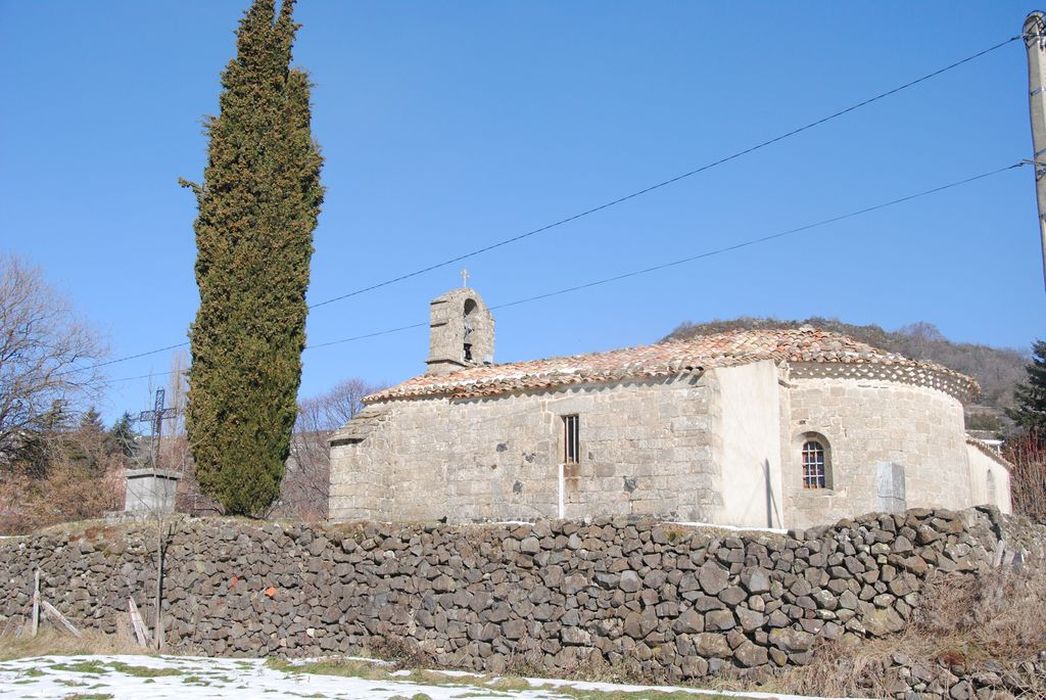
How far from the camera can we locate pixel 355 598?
14.1 metres

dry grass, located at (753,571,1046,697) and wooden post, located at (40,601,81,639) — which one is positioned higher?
dry grass, located at (753,571,1046,697)

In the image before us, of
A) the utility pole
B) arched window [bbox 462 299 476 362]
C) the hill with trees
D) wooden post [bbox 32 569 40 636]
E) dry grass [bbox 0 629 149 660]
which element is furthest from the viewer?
the hill with trees

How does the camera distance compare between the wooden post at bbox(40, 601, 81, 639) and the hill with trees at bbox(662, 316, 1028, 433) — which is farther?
the hill with trees at bbox(662, 316, 1028, 433)

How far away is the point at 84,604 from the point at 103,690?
666 centimetres

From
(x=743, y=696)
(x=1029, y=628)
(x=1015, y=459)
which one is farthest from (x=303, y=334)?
(x=1015, y=459)

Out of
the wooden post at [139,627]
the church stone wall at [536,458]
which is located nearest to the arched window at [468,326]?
the church stone wall at [536,458]

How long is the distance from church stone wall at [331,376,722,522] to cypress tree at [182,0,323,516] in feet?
10.9

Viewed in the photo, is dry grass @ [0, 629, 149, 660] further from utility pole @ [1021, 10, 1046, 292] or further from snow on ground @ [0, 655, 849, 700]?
utility pole @ [1021, 10, 1046, 292]

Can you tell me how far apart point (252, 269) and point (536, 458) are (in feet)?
22.7

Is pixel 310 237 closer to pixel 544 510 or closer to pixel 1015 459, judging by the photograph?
pixel 544 510

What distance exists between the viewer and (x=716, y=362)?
17250 millimetres

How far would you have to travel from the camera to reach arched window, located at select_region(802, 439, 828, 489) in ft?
62.0

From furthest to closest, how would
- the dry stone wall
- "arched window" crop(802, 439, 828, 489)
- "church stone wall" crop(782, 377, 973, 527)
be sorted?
"arched window" crop(802, 439, 828, 489) < "church stone wall" crop(782, 377, 973, 527) < the dry stone wall

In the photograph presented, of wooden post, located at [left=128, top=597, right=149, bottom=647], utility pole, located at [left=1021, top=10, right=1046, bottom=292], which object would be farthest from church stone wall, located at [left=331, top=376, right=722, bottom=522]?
utility pole, located at [left=1021, top=10, right=1046, bottom=292]
